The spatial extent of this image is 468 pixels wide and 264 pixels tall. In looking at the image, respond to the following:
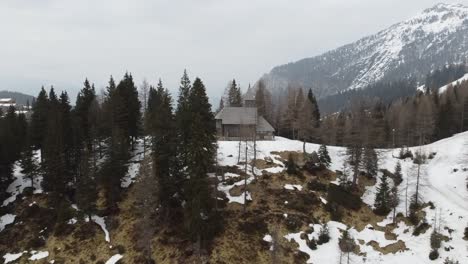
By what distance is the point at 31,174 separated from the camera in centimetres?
5547

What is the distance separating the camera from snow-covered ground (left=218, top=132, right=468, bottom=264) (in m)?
41.7

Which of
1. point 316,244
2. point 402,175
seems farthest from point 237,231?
point 402,175

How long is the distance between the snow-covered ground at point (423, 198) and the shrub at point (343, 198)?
1503 millimetres

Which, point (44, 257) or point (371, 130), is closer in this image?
point (44, 257)

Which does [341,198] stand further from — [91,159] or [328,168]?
[91,159]

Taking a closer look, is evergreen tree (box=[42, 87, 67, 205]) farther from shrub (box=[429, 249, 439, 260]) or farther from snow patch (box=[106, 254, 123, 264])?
shrub (box=[429, 249, 439, 260])

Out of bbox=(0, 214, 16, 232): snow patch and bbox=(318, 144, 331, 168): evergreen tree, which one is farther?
bbox=(318, 144, 331, 168): evergreen tree

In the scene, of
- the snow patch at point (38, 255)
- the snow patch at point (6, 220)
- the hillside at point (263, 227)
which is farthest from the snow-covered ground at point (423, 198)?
the snow patch at point (6, 220)

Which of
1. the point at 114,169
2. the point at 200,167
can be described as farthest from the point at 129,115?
the point at 200,167

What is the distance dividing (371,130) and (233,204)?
25998mm

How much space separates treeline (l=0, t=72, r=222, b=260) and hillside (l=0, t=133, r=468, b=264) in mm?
1867

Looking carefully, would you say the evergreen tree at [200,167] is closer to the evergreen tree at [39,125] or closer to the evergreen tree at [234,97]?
the evergreen tree at [39,125]

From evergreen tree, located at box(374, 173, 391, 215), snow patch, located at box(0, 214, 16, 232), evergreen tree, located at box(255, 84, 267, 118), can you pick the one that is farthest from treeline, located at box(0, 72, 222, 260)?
evergreen tree, located at box(255, 84, 267, 118)

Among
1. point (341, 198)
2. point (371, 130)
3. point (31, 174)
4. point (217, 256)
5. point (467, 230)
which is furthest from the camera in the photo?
point (371, 130)
